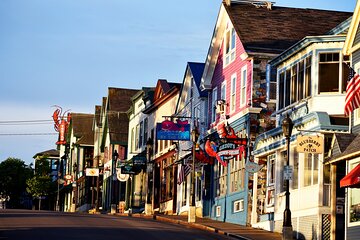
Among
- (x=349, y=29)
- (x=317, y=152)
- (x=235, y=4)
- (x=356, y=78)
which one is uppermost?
(x=235, y=4)

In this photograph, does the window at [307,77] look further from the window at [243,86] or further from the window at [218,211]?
the window at [218,211]

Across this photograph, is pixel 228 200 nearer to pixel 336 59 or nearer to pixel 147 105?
pixel 336 59

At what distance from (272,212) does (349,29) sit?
9964mm

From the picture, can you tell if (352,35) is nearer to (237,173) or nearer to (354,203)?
(354,203)

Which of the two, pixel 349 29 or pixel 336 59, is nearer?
pixel 349 29

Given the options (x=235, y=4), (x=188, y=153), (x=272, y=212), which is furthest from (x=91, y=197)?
(x=272, y=212)

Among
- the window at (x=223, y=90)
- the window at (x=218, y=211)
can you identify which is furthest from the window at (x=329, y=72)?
the window at (x=218, y=211)

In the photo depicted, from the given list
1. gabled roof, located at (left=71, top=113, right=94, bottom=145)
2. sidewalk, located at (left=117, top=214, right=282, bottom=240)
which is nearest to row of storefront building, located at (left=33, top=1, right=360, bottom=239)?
sidewalk, located at (left=117, top=214, right=282, bottom=240)

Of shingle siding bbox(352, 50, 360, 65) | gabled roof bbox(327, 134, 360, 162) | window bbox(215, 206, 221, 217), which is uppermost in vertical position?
shingle siding bbox(352, 50, 360, 65)

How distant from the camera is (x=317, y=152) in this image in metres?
34.6

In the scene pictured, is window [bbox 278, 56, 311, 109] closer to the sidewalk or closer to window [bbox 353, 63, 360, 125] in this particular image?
window [bbox 353, 63, 360, 125]

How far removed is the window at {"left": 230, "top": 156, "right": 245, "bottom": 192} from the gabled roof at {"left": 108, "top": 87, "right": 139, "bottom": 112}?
40599 mm

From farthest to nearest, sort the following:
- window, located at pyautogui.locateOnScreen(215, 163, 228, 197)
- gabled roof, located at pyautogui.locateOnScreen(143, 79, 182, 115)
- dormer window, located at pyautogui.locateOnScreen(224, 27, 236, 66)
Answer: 1. gabled roof, located at pyautogui.locateOnScreen(143, 79, 182, 115)
2. window, located at pyautogui.locateOnScreen(215, 163, 228, 197)
3. dormer window, located at pyautogui.locateOnScreen(224, 27, 236, 66)

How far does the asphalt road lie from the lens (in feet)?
109
